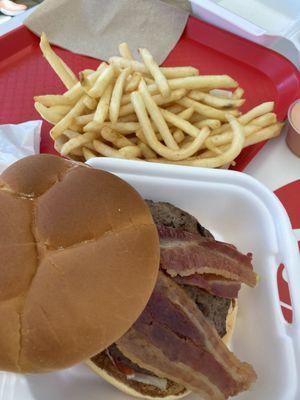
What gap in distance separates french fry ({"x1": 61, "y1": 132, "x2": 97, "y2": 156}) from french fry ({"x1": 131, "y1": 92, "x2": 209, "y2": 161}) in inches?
7.2

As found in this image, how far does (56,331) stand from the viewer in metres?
0.84

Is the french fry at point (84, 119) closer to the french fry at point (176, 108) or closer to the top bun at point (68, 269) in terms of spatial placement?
the french fry at point (176, 108)

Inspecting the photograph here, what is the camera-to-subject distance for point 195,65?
2135 mm

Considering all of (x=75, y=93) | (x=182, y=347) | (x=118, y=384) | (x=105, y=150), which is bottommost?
(x=118, y=384)

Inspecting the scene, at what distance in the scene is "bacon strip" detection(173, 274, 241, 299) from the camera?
1.14 m

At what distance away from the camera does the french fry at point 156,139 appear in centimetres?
150

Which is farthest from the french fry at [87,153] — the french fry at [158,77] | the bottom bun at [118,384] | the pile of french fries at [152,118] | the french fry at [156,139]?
the bottom bun at [118,384]

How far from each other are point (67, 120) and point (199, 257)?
73cm

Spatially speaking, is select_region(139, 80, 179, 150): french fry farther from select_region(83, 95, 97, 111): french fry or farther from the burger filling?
the burger filling

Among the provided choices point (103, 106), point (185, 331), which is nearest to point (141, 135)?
point (103, 106)

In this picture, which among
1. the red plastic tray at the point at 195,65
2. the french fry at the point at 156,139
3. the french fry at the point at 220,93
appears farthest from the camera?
the red plastic tray at the point at 195,65

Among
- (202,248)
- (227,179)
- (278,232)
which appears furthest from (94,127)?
(278,232)

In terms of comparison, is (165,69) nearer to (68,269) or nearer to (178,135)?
(178,135)

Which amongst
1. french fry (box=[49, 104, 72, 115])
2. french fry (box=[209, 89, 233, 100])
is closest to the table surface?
french fry (box=[209, 89, 233, 100])
